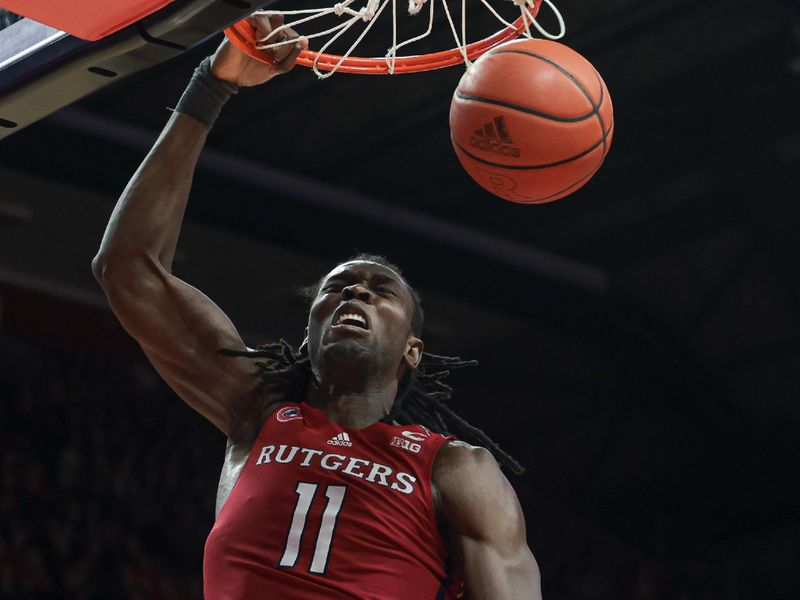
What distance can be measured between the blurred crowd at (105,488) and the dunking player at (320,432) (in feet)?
14.8

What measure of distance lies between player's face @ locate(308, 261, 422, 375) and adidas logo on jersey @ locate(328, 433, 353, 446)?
187 mm

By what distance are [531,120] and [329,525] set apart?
1029 mm

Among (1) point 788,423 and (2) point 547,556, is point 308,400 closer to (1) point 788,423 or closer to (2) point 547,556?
(2) point 547,556

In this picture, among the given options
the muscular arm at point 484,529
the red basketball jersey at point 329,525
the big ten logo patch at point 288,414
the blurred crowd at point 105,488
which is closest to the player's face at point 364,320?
the big ten logo patch at point 288,414

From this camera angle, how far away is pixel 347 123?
8.13 m

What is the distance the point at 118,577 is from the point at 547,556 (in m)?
3.92

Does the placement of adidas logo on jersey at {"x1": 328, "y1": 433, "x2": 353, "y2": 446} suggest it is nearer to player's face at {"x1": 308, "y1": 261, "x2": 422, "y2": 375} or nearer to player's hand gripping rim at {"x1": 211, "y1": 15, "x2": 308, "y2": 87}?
player's face at {"x1": 308, "y1": 261, "x2": 422, "y2": 375}

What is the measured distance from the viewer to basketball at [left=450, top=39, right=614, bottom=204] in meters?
2.98

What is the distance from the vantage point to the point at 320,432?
2.87 metres

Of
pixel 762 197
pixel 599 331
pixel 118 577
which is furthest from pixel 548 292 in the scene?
pixel 118 577

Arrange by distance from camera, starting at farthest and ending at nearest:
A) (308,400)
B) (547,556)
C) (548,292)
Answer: (547,556)
(548,292)
(308,400)

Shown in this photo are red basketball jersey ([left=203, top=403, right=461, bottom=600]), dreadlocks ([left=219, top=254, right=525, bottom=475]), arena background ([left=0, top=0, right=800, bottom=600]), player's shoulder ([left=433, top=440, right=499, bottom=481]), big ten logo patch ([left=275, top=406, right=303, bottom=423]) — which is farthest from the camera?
arena background ([left=0, top=0, right=800, bottom=600])

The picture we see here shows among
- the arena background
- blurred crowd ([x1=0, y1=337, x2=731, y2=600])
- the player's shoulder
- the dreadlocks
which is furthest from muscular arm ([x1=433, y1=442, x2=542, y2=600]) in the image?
Answer: blurred crowd ([x1=0, y1=337, x2=731, y2=600])

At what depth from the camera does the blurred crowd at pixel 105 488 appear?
7488 mm
